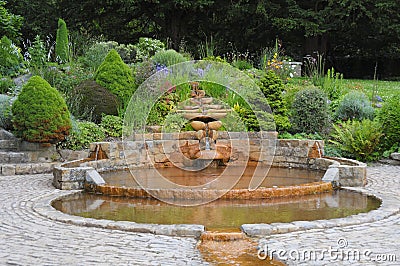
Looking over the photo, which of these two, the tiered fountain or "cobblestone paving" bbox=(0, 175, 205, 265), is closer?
"cobblestone paving" bbox=(0, 175, 205, 265)

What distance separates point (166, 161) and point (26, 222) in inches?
186

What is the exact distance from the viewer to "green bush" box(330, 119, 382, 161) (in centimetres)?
1048

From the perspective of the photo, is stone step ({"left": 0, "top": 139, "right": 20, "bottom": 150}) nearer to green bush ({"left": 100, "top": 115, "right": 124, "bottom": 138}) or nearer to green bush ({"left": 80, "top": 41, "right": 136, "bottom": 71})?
green bush ({"left": 100, "top": 115, "right": 124, "bottom": 138})

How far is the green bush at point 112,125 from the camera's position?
11.1 metres

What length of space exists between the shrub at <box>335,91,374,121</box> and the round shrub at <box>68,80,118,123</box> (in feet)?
16.0

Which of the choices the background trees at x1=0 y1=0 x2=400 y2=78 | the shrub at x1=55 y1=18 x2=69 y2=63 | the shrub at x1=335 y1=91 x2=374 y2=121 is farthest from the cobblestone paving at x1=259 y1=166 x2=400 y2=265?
the background trees at x1=0 y1=0 x2=400 y2=78

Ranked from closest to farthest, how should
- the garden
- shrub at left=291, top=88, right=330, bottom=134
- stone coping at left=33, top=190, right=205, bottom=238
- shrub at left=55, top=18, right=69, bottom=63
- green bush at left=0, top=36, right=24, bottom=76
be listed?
stone coping at left=33, top=190, right=205, bottom=238 → the garden → shrub at left=291, top=88, right=330, bottom=134 → green bush at left=0, top=36, right=24, bottom=76 → shrub at left=55, top=18, right=69, bottom=63

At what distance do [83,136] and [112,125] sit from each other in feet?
2.60

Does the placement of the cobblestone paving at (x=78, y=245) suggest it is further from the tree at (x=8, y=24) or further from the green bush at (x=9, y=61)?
the tree at (x=8, y=24)

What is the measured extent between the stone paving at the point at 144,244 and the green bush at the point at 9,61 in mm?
8521

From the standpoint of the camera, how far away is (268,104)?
11367mm

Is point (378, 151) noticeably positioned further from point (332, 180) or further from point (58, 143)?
point (58, 143)

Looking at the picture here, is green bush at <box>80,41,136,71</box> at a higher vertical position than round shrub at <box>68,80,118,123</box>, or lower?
higher

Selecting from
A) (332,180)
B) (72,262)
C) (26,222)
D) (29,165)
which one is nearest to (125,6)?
(29,165)
